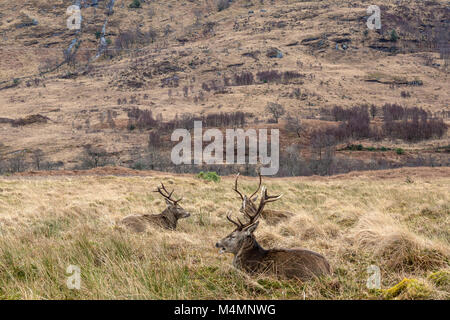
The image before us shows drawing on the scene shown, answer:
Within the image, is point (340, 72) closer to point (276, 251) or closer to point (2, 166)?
point (2, 166)

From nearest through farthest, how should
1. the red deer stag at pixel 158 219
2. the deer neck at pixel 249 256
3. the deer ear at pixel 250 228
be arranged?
1. the deer neck at pixel 249 256
2. the deer ear at pixel 250 228
3. the red deer stag at pixel 158 219

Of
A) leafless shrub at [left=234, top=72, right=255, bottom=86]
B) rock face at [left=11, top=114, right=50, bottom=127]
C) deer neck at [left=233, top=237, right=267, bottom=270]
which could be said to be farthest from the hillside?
deer neck at [left=233, top=237, right=267, bottom=270]

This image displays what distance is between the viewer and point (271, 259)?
4336mm

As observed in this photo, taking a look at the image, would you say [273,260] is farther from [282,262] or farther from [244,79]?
[244,79]

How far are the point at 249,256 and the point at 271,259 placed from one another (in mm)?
326

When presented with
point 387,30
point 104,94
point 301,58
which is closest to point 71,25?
point 104,94

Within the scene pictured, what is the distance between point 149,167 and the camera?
3306 centimetres

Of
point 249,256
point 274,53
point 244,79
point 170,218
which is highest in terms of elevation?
point 274,53

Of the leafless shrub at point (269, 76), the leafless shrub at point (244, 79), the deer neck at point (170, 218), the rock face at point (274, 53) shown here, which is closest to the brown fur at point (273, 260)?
the deer neck at point (170, 218)

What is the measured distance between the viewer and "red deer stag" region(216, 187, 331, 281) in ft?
13.3

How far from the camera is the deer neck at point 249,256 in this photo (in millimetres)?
4391

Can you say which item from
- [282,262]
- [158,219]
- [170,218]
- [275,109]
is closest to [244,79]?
[275,109]

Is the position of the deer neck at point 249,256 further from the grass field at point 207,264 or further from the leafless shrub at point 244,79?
the leafless shrub at point 244,79

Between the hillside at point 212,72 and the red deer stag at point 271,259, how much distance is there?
89.8 ft
